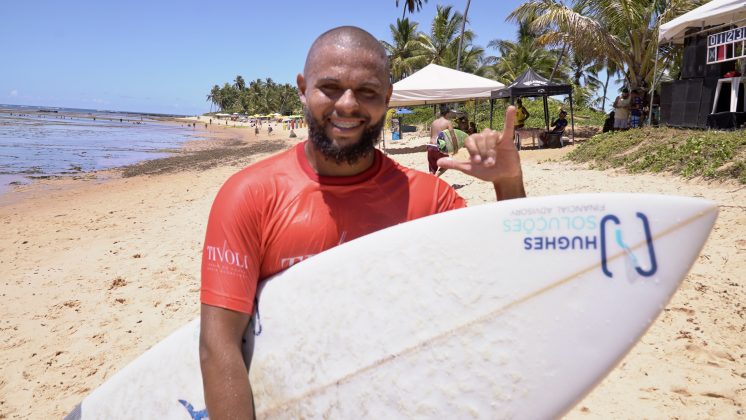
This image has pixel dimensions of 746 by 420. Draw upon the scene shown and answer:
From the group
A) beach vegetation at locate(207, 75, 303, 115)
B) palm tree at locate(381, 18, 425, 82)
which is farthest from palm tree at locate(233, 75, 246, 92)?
palm tree at locate(381, 18, 425, 82)

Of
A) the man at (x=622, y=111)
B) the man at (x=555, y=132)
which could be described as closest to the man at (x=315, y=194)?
the man at (x=555, y=132)

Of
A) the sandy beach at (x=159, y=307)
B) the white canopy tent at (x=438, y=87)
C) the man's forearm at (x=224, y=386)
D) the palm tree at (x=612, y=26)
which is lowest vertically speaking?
the sandy beach at (x=159, y=307)

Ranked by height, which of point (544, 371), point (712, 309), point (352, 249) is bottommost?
point (712, 309)

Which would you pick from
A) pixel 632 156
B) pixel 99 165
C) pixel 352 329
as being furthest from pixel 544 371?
pixel 99 165

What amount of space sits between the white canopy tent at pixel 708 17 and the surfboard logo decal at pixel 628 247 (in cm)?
910

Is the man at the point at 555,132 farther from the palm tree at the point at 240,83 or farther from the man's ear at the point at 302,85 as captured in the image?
the palm tree at the point at 240,83

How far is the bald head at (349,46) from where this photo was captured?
4.54 ft

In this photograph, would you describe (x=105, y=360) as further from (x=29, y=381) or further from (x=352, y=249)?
(x=352, y=249)

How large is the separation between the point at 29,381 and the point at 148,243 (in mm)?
3298

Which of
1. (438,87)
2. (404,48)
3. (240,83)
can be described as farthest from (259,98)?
(438,87)

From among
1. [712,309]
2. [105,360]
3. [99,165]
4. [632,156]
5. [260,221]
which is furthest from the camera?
[99,165]

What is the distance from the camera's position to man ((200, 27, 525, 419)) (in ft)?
4.02

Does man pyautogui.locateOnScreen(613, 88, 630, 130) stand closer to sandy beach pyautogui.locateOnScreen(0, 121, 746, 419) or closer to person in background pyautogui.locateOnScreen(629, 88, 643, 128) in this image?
person in background pyautogui.locateOnScreen(629, 88, 643, 128)

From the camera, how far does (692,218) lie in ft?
4.43
